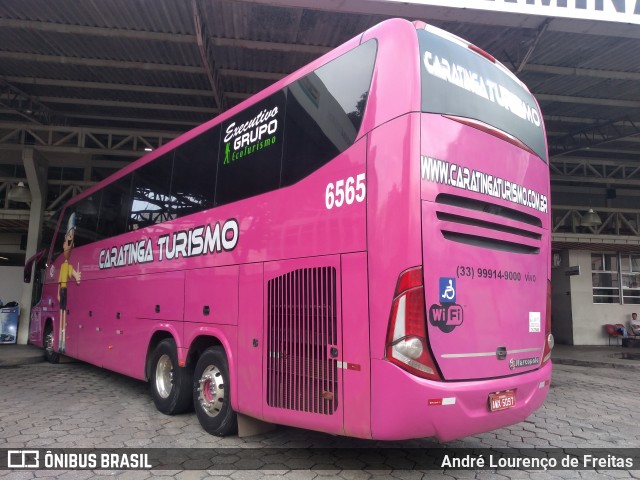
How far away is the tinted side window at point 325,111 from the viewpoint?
3957 millimetres

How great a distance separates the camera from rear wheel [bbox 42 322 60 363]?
1089 centimetres

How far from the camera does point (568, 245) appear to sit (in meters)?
17.0

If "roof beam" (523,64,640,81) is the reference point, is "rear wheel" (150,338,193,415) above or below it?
below

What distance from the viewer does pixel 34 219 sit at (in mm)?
14312

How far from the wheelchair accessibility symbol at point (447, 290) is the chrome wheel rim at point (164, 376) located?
4148mm

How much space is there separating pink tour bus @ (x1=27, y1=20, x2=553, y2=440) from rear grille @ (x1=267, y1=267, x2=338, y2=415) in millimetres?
16

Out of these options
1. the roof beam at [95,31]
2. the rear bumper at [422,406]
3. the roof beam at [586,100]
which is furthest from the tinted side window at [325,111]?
the roof beam at [586,100]

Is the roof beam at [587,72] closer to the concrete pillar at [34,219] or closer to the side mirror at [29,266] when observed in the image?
the side mirror at [29,266]

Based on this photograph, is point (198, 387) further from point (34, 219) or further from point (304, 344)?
point (34, 219)

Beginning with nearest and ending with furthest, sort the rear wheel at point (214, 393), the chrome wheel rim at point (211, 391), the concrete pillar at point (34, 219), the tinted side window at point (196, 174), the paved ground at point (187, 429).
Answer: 1. the paved ground at point (187, 429)
2. the rear wheel at point (214, 393)
3. the chrome wheel rim at point (211, 391)
4. the tinted side window at point (196, 174)
5. the concrete pillar at point (34, 219)

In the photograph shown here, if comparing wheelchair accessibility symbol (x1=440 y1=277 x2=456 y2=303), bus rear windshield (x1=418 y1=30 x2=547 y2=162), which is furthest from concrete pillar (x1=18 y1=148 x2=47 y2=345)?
wheelchair accessibility symbol (x1=440 y1=277 x2=456 y2=303)

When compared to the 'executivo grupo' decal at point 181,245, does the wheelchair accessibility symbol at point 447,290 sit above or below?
below

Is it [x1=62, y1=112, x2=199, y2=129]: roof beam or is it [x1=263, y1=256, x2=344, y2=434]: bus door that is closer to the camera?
[x1=263, y1=256, x2=344, y2=434]: bus door

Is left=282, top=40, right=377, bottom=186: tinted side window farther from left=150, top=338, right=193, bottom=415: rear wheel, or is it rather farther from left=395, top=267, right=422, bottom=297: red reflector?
left=150, top=338, right=193, bottom=415: rear wheel
